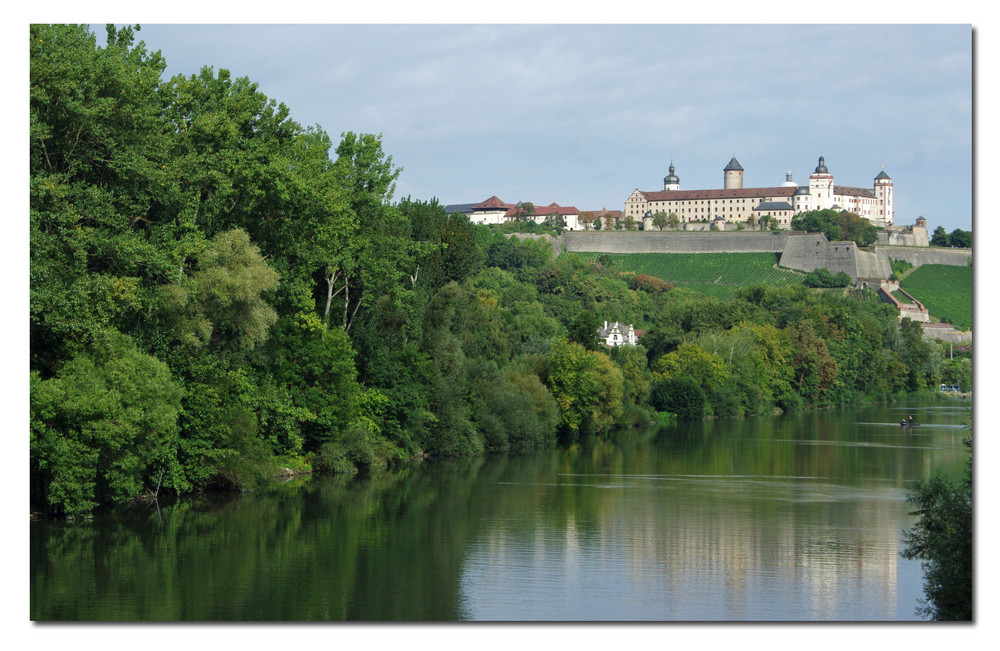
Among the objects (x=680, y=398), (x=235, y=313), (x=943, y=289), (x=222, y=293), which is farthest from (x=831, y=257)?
(x=222, y=293)

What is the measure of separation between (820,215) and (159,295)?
90563 mm

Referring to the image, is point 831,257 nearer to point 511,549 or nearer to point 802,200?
point 802,200

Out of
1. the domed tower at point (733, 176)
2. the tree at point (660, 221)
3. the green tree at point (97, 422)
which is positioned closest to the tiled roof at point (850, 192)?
the domed tower at point (733, 176)

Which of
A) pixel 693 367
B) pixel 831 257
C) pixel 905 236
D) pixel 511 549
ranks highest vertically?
pixel 905 236

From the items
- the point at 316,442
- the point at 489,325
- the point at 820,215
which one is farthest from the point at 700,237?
the point at 316,442

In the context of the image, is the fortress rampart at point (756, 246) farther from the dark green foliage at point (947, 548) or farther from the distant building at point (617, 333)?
the dark green foliage at point (947, 548)

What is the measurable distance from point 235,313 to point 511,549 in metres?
6.72

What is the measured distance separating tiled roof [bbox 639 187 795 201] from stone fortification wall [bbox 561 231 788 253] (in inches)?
1050

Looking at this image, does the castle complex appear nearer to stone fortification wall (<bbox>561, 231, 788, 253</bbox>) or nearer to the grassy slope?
stone fortification wall (<bbox>561, 231, 788, 253</bbox>)

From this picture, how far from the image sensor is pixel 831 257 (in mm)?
89938

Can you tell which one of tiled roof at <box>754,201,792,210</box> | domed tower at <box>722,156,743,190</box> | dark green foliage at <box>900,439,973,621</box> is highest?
domed tower at <box>722,156,743,190</box>

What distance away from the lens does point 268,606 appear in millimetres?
12367

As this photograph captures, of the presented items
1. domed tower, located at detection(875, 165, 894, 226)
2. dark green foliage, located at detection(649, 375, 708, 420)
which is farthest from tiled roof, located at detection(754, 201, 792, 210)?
dark green foliage, located at detection(649, 375, 708, 420)

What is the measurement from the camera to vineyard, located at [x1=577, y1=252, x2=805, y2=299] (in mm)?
86312
